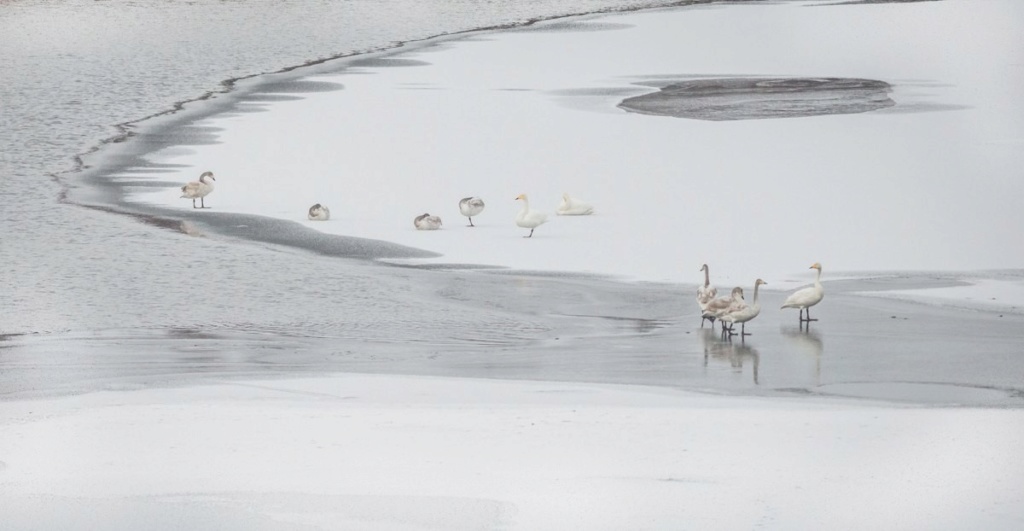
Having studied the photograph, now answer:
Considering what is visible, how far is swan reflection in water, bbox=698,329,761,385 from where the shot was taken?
8.84 m

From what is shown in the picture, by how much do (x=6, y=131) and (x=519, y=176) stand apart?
24.4 ft

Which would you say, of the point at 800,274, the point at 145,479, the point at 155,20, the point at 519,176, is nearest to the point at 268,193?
the point at 519,176

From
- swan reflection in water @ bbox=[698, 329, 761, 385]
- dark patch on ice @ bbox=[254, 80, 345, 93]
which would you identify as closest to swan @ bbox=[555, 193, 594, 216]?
swan reflection in water @ bbox=[698, 329, 761, 385]

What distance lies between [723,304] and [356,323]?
89.9 inches

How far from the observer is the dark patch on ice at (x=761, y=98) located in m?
19.8

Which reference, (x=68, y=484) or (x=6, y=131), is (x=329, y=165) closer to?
(x=6, y=131)

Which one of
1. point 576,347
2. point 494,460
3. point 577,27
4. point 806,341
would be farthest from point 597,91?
point 494,460

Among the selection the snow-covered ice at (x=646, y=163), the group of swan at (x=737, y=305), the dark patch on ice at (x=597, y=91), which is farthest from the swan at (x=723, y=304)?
the dark patch on ice at (x=597, y=91)

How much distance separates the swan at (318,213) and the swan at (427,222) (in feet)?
2.80

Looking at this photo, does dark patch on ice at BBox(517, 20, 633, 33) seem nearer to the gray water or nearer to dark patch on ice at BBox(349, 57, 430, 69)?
dark patch on ice at BBox(349, 57, 430, 69)

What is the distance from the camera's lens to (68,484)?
6359 millimetres

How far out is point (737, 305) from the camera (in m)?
9.48

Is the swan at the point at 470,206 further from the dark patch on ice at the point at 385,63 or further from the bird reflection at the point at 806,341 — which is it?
the dark patch on ice at the point at 385,63

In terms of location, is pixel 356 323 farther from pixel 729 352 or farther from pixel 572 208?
pixel 572 208
